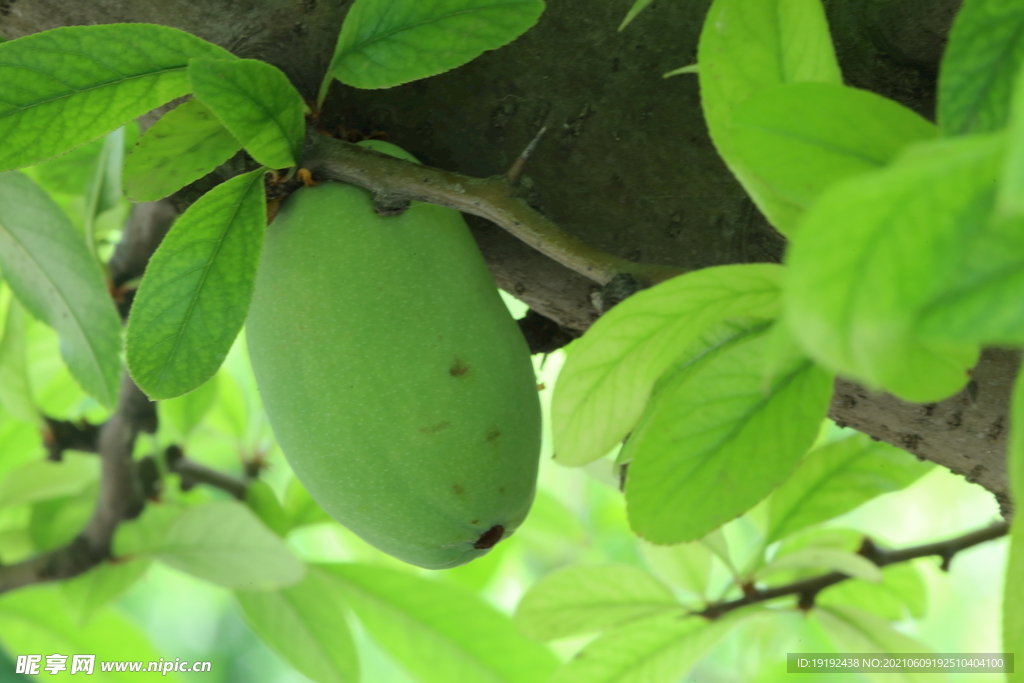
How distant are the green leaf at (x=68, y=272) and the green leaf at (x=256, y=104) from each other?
6.5 inches

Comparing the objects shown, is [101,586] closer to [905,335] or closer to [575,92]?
[575,92]

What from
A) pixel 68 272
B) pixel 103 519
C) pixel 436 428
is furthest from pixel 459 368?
pixel 103 519

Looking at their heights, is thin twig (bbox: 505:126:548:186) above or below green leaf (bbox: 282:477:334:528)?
above

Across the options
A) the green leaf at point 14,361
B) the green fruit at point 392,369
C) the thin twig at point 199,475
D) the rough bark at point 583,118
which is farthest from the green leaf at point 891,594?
the green leaf at point 14,361

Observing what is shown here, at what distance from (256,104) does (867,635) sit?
0.48m

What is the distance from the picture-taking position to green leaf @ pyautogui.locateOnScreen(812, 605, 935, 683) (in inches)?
19.7

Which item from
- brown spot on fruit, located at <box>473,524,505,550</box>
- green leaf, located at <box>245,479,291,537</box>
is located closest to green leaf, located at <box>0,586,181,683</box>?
green leaf, located at <box>245,479,291,537</box>

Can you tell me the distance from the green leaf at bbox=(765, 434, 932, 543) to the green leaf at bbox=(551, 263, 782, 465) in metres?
0.26

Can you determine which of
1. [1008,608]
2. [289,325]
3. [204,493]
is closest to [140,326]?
[289,325]

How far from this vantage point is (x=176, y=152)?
1.03ft

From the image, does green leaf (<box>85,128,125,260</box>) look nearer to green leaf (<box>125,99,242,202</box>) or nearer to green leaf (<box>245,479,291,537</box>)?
green leaf (<box>125,99,242,202</box>)

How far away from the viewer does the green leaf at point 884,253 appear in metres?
0.13

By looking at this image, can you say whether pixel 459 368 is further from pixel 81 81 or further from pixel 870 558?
pixel 870 558

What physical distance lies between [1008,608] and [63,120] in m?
0.36
